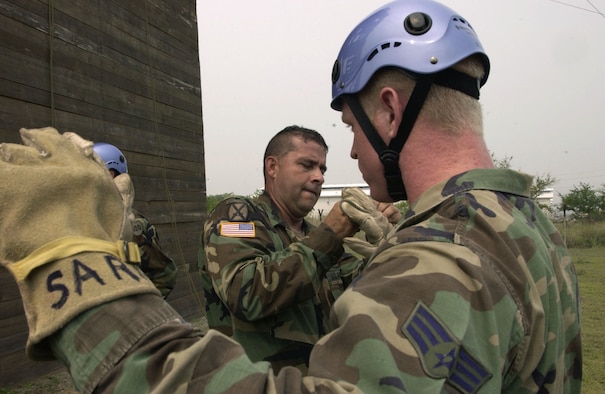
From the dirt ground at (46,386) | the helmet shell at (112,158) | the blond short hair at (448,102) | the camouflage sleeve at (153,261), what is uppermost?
the helmet shell at (112,158)

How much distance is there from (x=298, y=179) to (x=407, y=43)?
A: 179cm

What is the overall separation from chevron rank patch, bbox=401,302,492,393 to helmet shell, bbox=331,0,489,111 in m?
0.75

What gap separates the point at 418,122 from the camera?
1.34 m

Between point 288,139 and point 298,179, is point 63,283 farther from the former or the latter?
point 288,139

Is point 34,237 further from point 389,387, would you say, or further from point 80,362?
point 389,387

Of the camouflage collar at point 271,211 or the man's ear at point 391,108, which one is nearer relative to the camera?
the man's ear at point 391,108

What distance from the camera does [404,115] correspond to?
134 centimetres

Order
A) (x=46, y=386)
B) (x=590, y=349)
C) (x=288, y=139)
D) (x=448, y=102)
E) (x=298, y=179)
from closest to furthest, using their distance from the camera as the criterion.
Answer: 1. (x=448, y=102)
2. (x=298, y=179)
3. (x=288, y=139)
4. (x=46, y=386)
5. (x=590, y=349)

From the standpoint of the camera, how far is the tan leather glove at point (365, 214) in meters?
2.49

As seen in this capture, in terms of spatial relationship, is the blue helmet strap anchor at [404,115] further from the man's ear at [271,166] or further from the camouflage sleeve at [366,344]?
the man's ear at [271,166]

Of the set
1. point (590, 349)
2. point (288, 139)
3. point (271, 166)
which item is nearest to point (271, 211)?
point (271, 166)

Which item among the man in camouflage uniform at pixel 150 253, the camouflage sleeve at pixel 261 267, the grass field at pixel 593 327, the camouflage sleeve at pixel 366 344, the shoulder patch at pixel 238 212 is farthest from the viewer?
the grass field at pixel 593 327

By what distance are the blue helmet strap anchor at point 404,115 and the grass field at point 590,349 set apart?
3.98m

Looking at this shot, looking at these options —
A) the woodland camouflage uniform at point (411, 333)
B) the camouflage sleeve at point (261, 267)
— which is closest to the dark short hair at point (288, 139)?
the camouflage sleeve at point (261, 267)
